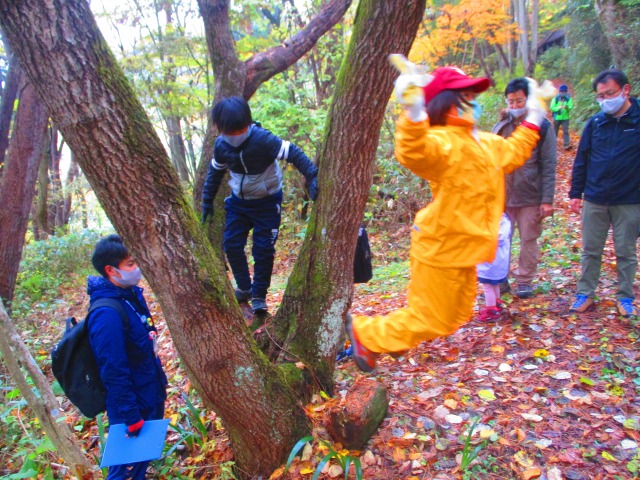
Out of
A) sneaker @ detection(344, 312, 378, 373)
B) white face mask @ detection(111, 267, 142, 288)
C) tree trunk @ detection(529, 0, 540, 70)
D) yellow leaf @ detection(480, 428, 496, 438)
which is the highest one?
tree trunk @ detection(529, 0, 540, 70)

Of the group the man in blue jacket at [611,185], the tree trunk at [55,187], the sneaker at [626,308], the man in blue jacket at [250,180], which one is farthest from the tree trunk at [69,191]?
the sneaker at [626,308]

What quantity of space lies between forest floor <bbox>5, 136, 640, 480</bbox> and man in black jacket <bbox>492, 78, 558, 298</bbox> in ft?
2.00

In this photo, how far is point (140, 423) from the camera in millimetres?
2850

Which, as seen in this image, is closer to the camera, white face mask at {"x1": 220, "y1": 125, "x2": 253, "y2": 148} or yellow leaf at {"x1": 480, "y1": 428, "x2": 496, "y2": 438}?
yellow leaf at {"x1": 480, "y1": 428, "x2": 496, "y2": 438}

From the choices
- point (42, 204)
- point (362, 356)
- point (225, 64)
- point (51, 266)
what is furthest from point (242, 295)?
point (42, 204)

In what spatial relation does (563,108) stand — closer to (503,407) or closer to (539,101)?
(539,101)

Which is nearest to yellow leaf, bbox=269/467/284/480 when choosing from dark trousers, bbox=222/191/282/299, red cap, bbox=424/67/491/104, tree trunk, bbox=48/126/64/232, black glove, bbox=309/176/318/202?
dark trousers, bbox=222/191/282/299

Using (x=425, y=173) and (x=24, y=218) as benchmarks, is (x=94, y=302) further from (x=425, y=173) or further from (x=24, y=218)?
(x=24, y=218)

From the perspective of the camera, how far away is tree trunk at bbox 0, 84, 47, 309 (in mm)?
6598

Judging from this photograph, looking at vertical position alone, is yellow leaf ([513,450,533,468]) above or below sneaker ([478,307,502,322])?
below

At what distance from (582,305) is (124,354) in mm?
4146

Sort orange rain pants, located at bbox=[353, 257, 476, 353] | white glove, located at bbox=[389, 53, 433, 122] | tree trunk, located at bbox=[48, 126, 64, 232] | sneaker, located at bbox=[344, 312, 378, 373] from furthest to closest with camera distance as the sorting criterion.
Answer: tree trunk, located at bbox=[48, 126, 64, 232]
sneaker, located at bbox=[344, 312, 378, 373]
orange rain pants, located at bbox=[353, 257, 476, 353]
white glove, located at bbox=[389, 53, 433, 122]

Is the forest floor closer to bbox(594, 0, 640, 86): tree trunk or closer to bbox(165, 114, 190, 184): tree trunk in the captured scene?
bbox(594, 0, 640, 86): tree trunk

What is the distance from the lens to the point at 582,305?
425 cm
